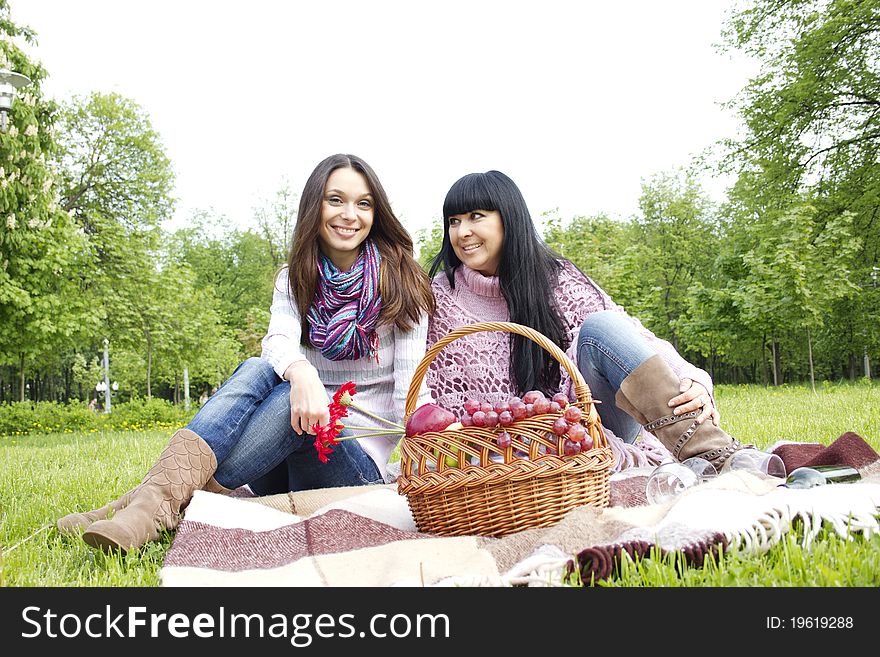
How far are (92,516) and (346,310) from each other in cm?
109

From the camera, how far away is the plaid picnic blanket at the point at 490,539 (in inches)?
60.6

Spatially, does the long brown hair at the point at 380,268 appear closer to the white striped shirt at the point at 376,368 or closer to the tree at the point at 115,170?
the white striped shirt at the point at 376,368

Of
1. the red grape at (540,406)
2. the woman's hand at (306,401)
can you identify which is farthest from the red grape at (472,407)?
the woman's hand at (306,401)

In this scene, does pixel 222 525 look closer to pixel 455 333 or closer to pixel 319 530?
pixel 319 530

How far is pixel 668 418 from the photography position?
8.18 feet

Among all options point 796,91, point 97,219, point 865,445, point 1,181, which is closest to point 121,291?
point 97,219

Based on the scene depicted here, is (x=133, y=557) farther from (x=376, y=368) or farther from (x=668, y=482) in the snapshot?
(x=668, y=482)

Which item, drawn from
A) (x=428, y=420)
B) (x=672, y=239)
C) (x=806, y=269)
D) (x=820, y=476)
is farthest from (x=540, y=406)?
(x=672, y=239)

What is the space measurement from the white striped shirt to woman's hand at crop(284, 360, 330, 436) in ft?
1.15
